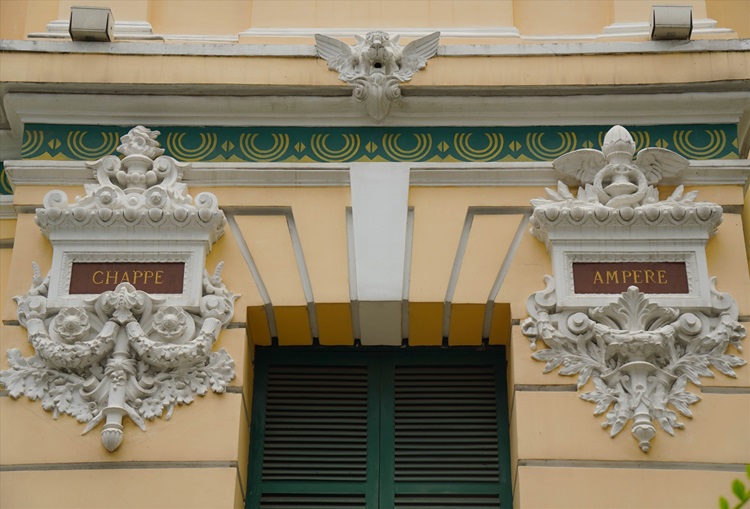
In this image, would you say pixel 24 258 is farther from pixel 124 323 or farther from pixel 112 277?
pixel 124 323

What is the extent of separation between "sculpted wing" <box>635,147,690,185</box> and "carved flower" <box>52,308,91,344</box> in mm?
3625

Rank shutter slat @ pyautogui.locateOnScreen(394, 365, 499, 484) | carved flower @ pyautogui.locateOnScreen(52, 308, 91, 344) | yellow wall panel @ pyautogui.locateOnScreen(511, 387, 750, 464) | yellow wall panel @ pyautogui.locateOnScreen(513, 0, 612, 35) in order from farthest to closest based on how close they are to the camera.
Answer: yellow wall panel @ pyautogui.locateOnScreen(513, 0, 612, 35), shutter slat @ pyautogui.locateOnScreen(394, 365, 499, 484), carved flower @ pyautogui.locateOnScreen(52, 308, 91, 344), yellow wall panel @ pyautogui.locateOnScreen(511, 387, 750, 464)

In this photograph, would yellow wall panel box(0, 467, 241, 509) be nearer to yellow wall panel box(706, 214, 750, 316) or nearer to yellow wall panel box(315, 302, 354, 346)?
yellow wall panel box(315, 302, 354, 346)

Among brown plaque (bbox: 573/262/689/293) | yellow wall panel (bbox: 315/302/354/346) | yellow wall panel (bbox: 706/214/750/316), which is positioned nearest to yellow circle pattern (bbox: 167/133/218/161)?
yellow wall panel (bbox: 315/302/354/346)

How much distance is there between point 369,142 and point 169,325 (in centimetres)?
192

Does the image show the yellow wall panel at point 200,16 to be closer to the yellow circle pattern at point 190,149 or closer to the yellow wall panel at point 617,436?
the yellow circle pattern at point 190,149

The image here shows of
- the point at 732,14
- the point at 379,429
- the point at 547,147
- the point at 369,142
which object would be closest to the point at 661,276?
the point at 547,147

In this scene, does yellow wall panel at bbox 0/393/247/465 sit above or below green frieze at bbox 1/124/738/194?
below

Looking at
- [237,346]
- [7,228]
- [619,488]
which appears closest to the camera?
[619,488]

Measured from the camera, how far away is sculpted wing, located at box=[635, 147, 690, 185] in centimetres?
1021

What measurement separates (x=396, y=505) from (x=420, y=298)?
1282mm

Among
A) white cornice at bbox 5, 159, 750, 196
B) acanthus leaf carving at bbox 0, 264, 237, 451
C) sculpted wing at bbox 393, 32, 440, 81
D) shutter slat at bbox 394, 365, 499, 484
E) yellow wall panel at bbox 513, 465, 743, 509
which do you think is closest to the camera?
yellow wall panel at bbox 513, 465, 743, 509

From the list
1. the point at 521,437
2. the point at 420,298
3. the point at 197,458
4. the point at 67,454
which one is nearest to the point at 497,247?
the point at 420,298

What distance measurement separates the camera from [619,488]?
9.16 meters
